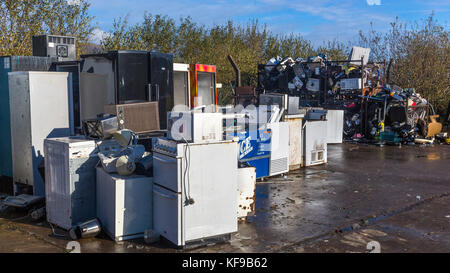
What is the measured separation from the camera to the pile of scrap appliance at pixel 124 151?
4738 millimetres

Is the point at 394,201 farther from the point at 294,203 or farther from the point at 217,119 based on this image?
the point at 217,119

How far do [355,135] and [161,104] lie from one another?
905 cm

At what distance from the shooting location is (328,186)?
26.5 ft

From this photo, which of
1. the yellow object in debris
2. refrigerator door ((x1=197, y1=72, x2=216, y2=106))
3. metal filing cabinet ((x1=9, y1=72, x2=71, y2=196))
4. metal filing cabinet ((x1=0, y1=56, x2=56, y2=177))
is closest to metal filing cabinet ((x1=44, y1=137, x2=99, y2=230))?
metal filing cabinet ((x1=9, y1=72, x2=71, y2=196))

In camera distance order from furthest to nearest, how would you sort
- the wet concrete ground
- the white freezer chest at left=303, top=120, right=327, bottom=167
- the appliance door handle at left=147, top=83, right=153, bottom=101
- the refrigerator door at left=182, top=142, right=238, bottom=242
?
the white freezer chest at left=303, top=120, right=327, bottom=167 → the appliance door handle at left=147, top=83, right=153, bottom=101 → the wet concrete ground → the refrigerator door at left=182, top=142, right=238, bottom=242

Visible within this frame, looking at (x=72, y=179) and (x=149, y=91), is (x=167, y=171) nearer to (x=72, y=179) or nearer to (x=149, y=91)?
(x=72, y=179)

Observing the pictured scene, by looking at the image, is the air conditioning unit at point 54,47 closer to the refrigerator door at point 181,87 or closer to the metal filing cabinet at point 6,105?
the metal filing cabinet at point 6,105

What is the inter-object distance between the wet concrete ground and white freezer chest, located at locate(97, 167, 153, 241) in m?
0.15

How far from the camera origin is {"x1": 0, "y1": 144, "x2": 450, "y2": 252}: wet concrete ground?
4.84 meters

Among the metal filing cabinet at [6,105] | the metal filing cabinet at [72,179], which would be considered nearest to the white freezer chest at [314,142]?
the metal filing cabinet at [72,179]

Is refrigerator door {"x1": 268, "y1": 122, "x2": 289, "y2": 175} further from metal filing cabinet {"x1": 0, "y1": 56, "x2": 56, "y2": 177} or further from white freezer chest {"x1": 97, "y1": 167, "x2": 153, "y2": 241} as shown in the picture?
metal filing cabinet {"x1": 0, "y1": 56, "x2": 56, "y2": 177}

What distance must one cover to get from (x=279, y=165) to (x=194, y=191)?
436 cm

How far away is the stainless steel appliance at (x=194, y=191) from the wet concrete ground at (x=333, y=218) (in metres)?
0.21

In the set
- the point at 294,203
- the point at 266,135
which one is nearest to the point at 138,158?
the point at 294,203
